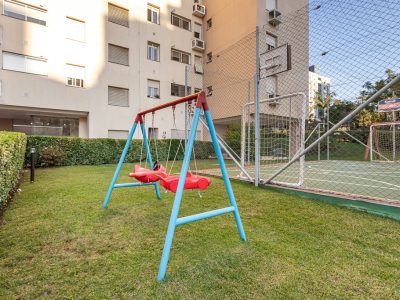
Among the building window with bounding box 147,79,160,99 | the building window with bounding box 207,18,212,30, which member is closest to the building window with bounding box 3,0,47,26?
the building window with bounding box 147,79,160,99

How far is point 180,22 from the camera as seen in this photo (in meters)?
17.3

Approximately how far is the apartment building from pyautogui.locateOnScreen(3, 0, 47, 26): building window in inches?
1.6

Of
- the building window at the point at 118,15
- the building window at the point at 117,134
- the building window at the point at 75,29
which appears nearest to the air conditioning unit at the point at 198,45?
the building window at the point at 118,15

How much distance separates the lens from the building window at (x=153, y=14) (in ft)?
51.7

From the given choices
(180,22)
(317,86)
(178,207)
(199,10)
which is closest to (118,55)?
(180,22)

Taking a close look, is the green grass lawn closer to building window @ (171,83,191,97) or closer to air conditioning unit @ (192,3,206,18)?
building window @ (171,83,191,97)

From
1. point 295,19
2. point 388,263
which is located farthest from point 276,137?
point 388,263

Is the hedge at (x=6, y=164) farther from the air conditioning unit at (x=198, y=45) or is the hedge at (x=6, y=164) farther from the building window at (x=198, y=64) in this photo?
the air conditioning unit at (x=198, y=45)

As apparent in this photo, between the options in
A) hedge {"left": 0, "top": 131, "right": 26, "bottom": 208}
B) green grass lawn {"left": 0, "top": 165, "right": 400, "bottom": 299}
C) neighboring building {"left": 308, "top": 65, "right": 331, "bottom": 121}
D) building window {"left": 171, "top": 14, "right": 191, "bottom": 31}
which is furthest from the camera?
building window {"left": 171, "top": 14, "right": 191, "bottom": 31}

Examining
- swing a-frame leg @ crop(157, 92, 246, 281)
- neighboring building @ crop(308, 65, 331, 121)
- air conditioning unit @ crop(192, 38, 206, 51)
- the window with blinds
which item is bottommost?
swing a-frame leg @ crop(157, 92, 246, 281)

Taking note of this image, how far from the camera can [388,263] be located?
199cm

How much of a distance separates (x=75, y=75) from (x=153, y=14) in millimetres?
6839

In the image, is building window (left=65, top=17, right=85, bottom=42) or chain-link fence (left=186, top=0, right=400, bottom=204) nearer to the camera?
chain-link fence (left=186, top=0, right=400, bottom=204)

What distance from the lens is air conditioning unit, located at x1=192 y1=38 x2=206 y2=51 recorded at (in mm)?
17703
